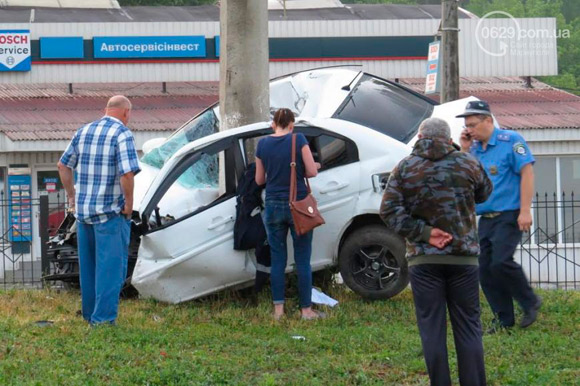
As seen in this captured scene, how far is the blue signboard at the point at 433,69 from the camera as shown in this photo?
16.0 metres

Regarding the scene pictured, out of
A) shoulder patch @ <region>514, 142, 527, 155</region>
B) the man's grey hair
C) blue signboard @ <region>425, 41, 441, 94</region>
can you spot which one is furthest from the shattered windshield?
blue signboard @ <region>425, 41, 441, 94</region>

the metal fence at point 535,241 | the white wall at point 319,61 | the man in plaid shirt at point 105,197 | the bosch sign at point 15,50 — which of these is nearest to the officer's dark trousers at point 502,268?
the man in plaid shirt at point 105,197

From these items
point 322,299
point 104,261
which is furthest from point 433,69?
point 104,261

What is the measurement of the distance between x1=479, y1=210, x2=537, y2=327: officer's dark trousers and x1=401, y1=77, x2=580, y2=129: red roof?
12.8m

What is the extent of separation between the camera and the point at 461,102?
397 inches

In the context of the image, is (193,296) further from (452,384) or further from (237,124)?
(452,384)

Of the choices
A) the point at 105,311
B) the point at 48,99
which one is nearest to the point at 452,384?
the point at 105,311

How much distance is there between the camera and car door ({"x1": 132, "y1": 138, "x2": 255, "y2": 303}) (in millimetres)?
9023

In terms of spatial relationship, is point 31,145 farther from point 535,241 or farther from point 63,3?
point 535,241

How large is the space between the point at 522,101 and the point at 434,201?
18104 millimetres

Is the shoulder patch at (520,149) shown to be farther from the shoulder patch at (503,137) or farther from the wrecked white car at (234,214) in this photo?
the wrecked white car at (234,214)

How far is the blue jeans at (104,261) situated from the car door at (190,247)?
85cm

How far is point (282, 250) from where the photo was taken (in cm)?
877

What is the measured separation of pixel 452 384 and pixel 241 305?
11.2ft
